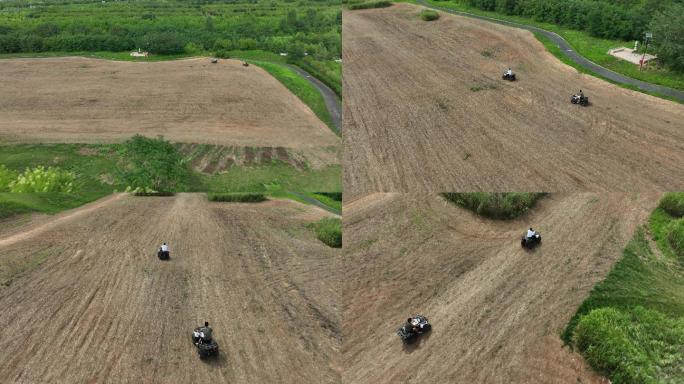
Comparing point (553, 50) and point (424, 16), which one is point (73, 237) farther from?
point (424, 16)

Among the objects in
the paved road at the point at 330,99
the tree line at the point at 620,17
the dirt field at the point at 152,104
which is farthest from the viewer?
the paved road at the point at 330,99

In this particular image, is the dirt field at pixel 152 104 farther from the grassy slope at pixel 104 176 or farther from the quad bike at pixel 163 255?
the quad bike at pixel 163 255

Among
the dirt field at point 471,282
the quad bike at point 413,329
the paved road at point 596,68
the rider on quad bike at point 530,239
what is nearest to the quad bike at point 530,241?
the rider on quad bike at point 530,239

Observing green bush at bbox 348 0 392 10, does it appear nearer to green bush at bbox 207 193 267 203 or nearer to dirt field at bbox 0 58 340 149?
dirt field at bbox 0 58 340 149

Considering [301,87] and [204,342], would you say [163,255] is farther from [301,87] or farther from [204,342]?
[301,87]

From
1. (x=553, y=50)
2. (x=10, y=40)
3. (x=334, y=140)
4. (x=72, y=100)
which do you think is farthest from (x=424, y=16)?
(x=10, y=40)

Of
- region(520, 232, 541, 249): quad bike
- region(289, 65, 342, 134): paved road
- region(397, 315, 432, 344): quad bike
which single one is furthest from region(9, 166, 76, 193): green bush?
region(520, 232, 541, 249): quad bike
